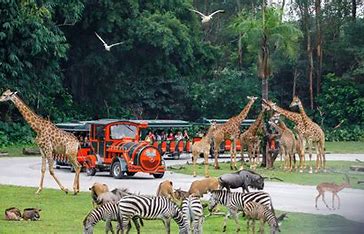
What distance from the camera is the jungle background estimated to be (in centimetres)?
3328

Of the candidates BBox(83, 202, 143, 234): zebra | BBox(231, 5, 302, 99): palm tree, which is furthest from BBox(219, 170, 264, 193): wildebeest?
BBox(231, 5, 302, 99): palm tree

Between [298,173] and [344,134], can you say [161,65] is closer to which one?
[344,134]

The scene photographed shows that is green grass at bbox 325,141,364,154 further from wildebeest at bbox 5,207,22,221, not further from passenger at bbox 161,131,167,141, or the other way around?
wildebeest at bbox 5,207,22,221

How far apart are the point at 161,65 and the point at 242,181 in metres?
26.4

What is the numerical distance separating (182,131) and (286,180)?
13143mm

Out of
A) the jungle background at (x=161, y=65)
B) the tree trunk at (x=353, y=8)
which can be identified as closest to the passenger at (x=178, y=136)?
the jungle background at (x=161, y=65)

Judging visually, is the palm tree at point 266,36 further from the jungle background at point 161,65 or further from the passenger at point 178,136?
the jungle background at point 161,65

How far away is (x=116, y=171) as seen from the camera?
1966 centimetres

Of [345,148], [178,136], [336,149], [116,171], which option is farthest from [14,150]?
[345,148]

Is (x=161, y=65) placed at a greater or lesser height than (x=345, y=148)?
greater

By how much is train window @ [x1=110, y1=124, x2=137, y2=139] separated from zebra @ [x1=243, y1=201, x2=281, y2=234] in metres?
12.2

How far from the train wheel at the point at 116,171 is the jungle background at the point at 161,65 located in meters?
11.6

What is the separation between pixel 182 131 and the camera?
1224 inches

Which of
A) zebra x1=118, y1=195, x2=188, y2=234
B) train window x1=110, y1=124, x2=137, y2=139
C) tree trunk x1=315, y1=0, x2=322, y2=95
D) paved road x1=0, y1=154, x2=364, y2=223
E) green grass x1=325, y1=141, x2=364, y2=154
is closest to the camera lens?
zebra x1=118, y1=195, x2=188, y2=234
